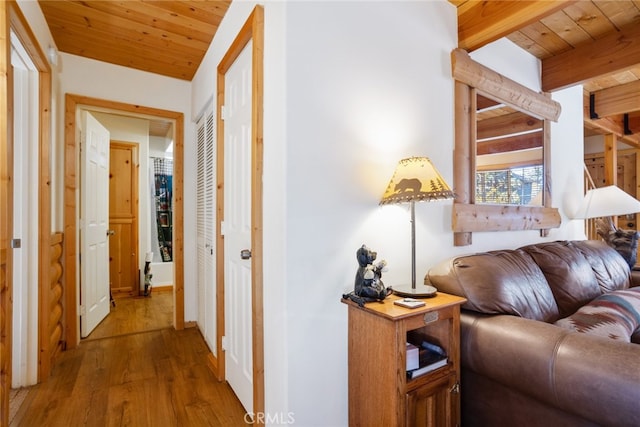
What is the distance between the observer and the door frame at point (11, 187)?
1.43 meters

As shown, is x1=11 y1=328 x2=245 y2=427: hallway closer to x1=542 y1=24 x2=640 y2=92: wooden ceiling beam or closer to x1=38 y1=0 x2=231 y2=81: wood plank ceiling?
x1=38 y1=0 x2=231 y2=81: wood plank ceiling

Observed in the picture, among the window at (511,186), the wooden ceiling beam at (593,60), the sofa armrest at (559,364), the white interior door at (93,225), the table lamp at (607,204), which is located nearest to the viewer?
the sofa armrest at (559,364)

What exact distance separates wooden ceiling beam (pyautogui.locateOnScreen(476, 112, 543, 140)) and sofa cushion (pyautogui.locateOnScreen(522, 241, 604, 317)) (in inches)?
33.9

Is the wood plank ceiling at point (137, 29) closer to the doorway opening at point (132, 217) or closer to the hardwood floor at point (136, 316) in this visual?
the doorway opening at point (132, 217)

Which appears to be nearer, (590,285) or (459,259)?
(459,259)

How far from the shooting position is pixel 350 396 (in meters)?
1.39

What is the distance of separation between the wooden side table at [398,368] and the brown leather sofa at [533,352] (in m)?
0.13

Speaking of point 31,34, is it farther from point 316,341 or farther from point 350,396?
point 350,396

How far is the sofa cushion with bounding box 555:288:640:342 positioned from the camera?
1476 millimetres

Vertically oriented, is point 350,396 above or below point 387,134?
below

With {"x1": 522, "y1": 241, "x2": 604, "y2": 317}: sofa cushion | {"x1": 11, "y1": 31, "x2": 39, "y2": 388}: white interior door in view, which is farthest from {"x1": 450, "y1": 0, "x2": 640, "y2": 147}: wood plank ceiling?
{"x1": 11, "y1": 31, "x2": 39, "y2": 388}: white interior door

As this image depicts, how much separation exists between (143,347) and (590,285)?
338 centimetres

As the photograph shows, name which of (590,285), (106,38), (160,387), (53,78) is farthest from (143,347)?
(590,285)

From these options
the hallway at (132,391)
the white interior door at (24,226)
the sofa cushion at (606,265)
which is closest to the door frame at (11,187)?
the white interior door at (24,226)
